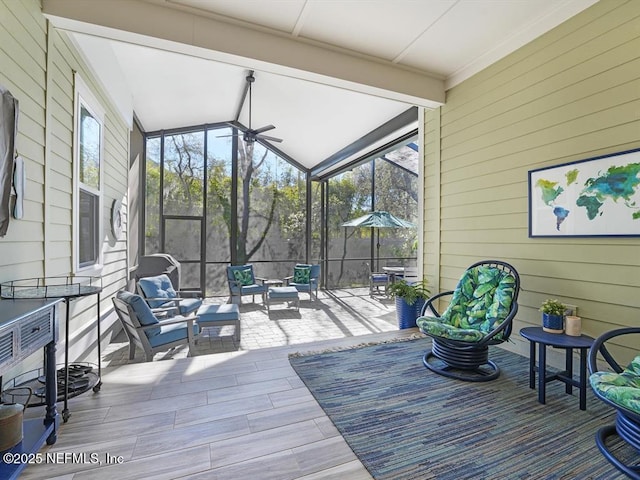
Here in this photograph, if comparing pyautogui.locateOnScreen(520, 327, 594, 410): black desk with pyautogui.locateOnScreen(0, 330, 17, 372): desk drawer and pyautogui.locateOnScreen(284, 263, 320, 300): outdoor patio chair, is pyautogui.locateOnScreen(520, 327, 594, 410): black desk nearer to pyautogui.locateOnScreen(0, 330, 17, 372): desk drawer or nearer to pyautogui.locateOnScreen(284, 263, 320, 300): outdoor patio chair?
pyautogui.locateOnScreen(0, 330, 17, 372): desk drawer

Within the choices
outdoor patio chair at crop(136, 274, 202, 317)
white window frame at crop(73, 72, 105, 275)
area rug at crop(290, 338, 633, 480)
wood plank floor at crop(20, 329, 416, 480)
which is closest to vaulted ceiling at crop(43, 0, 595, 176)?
white window frame at crop(73, 72, 105, 275)

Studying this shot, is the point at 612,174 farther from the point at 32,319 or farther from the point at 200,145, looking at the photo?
the point at 200,145

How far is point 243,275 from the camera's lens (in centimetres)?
711

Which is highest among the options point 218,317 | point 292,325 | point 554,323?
point 554,323

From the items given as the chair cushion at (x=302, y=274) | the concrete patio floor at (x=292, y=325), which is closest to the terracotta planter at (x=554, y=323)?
the concrete patio floor at (x=292, y=325)

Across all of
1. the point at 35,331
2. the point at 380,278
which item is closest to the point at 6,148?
the point at 35,331

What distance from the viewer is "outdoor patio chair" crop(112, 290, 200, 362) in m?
3.32

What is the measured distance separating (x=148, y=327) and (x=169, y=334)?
0.29 meters

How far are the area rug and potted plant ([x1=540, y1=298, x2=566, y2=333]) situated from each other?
515 mm

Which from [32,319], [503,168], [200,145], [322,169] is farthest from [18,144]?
[322,169]

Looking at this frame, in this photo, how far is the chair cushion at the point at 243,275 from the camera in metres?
7.00

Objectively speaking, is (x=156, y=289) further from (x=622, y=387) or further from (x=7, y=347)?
(x=622, y=387)

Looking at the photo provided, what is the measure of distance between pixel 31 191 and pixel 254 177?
6.14 m

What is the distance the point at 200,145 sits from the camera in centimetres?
801
